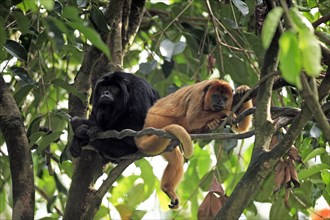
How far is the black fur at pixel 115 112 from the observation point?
5.65 metres

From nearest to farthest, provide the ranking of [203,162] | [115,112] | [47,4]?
[47,4]
[115,112]
[203,162]

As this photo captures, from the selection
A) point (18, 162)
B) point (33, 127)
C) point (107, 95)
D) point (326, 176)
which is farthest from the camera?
point (107, 95)

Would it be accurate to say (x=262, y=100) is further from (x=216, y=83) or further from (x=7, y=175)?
(x=7, y=175)

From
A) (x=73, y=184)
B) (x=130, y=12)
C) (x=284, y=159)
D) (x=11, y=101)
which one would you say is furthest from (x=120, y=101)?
(x=284, y=159)

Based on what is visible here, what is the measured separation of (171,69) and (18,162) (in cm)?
274

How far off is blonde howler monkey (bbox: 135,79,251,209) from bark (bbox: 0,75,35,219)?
115 centimetres

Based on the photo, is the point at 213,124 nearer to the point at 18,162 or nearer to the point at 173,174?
the point at 173,174

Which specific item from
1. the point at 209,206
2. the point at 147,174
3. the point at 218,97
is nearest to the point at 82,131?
the point at 147,174

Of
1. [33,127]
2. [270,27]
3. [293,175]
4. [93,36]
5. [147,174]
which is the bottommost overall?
[147,174]

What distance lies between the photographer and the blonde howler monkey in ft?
18.3

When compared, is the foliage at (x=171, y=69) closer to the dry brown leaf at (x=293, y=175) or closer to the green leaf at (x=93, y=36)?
Answer: the green leaf at (x=93, y=36)

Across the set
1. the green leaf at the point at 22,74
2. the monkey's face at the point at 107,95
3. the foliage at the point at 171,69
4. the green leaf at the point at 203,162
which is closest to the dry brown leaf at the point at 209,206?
the foliage at the point at 171,69

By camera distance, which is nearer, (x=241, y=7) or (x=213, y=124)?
(x=241, y=7)

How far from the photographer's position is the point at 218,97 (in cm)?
561
